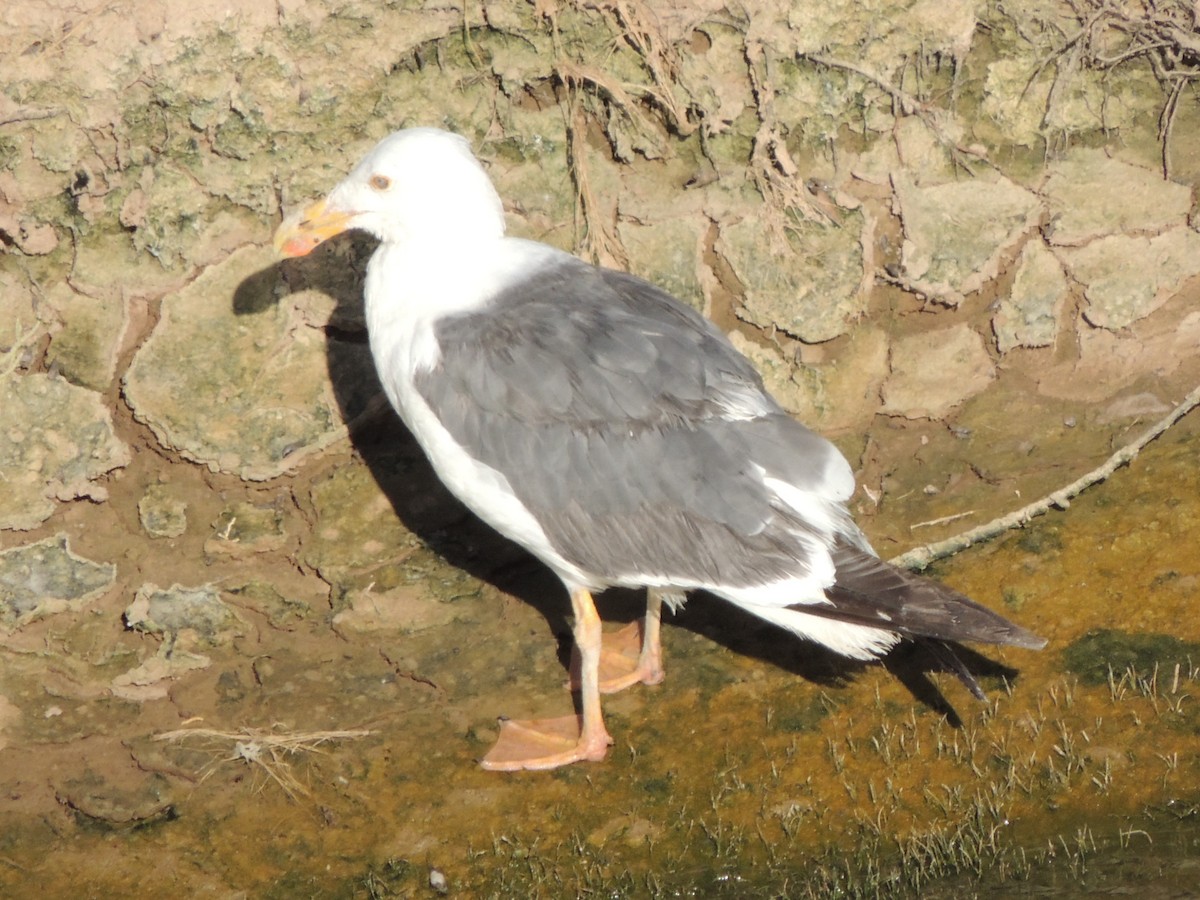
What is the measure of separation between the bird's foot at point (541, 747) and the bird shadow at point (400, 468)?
36cm

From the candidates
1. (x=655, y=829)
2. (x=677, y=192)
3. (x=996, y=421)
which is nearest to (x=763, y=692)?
(x=655, y=829)

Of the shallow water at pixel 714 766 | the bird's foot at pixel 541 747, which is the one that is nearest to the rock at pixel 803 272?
the shallow water at pixel 714 766

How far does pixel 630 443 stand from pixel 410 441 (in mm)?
1282

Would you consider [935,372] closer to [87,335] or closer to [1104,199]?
[1104,199]

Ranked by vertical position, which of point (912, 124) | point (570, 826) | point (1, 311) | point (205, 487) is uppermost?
point (912, 124)

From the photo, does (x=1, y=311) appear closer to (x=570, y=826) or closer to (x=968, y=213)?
(x=570, y=826)

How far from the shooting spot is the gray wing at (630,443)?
3744mm

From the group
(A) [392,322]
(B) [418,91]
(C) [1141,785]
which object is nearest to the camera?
(C) [1141,785]

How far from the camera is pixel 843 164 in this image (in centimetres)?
505

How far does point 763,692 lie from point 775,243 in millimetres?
1600

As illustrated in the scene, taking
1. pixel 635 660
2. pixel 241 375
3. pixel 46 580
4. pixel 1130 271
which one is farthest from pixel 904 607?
pixel 46 580

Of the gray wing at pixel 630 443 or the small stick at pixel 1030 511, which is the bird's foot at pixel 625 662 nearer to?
the gray wing at pixel 630 443

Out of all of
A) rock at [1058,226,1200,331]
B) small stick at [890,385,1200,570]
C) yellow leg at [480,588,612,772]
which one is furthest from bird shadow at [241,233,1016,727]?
rock at [1058,226,1200,331]

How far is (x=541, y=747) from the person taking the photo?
4047mm
